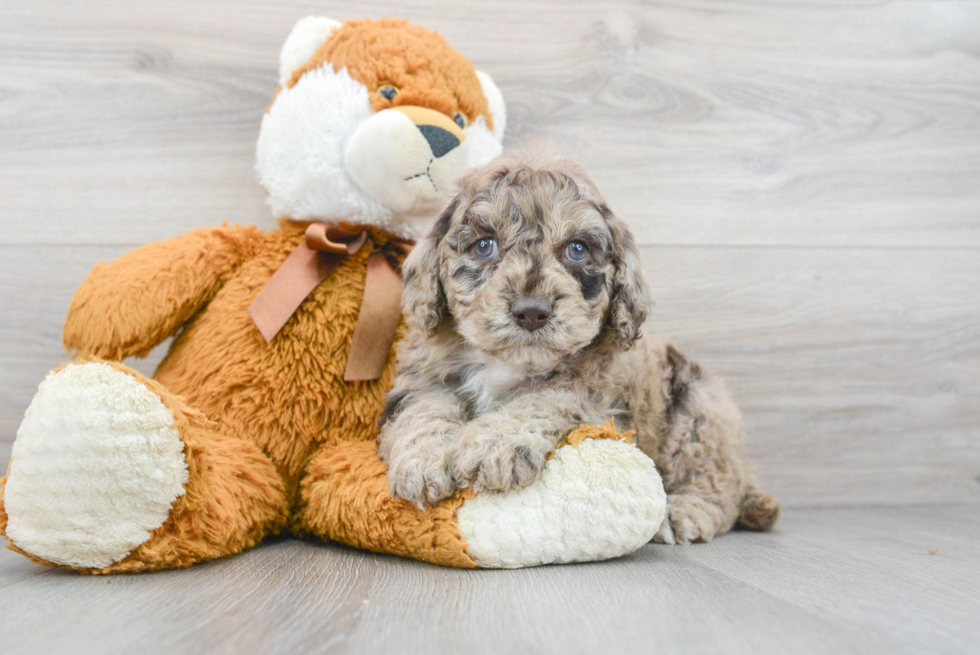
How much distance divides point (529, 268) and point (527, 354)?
0.60 feet

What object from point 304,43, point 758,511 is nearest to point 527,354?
point 758,511

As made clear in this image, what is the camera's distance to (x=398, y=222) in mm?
1953

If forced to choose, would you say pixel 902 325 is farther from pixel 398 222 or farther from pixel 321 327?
pixel 321 327

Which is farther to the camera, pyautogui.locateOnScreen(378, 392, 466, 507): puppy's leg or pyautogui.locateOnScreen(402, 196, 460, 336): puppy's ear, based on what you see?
pyautogui.locateOnScreen(402, 196, 460, 336): puppy's ear

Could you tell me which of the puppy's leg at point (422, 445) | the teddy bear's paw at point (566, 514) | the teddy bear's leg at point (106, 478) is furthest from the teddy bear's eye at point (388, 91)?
the teddy bear's paw at point (566, 514)

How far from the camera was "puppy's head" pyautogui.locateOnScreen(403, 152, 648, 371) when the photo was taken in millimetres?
1473

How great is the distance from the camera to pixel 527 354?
1.48 meters

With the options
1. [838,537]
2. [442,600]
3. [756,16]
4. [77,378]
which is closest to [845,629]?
[442,600]

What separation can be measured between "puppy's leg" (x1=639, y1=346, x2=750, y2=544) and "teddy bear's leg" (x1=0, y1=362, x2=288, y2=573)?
1081 mm

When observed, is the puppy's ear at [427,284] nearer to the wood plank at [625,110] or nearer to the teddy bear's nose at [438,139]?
the teddy bear's nose at [438,139]

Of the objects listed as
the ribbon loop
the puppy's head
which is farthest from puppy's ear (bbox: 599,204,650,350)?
the ribbon loop

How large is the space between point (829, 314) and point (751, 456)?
60 centimetres

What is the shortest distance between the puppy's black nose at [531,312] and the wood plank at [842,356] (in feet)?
3.81

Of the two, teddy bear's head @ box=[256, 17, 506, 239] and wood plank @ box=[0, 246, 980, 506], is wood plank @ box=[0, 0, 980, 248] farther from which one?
teddy bear's head @ box=[256, 17, 506, 239]
